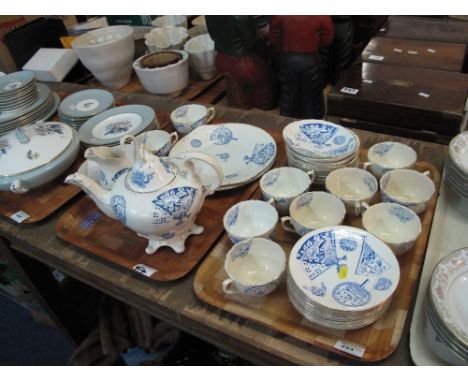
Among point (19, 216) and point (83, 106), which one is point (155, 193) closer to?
point (19, 216)

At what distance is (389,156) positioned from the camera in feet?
3.39

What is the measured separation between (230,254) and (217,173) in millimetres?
171

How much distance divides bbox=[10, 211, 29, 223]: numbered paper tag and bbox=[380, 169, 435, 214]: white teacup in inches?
35.9

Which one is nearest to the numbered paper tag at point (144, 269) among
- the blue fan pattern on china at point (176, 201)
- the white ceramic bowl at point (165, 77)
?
the blue fan pattern on china at point (176, 201)

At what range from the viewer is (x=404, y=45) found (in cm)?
181

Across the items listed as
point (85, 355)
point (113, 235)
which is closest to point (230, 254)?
point (113, 235)

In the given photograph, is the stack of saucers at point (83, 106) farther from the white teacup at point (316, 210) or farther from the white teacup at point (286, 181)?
the white teacup at point (316, 210)

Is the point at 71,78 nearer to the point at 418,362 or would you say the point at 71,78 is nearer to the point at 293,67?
the point at 293,67

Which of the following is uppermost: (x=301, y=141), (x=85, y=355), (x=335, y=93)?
(x=301, y=141)

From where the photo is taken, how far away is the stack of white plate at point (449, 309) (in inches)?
23.5

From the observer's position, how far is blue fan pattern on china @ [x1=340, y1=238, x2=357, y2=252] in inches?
31.1

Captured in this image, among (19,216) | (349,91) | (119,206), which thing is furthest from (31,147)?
(349,91)

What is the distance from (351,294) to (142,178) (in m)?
0.46

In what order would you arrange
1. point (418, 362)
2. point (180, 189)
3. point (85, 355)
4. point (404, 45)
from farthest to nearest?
point (404, 45), point (85, 355), point (180, 189), point (418, 362)
